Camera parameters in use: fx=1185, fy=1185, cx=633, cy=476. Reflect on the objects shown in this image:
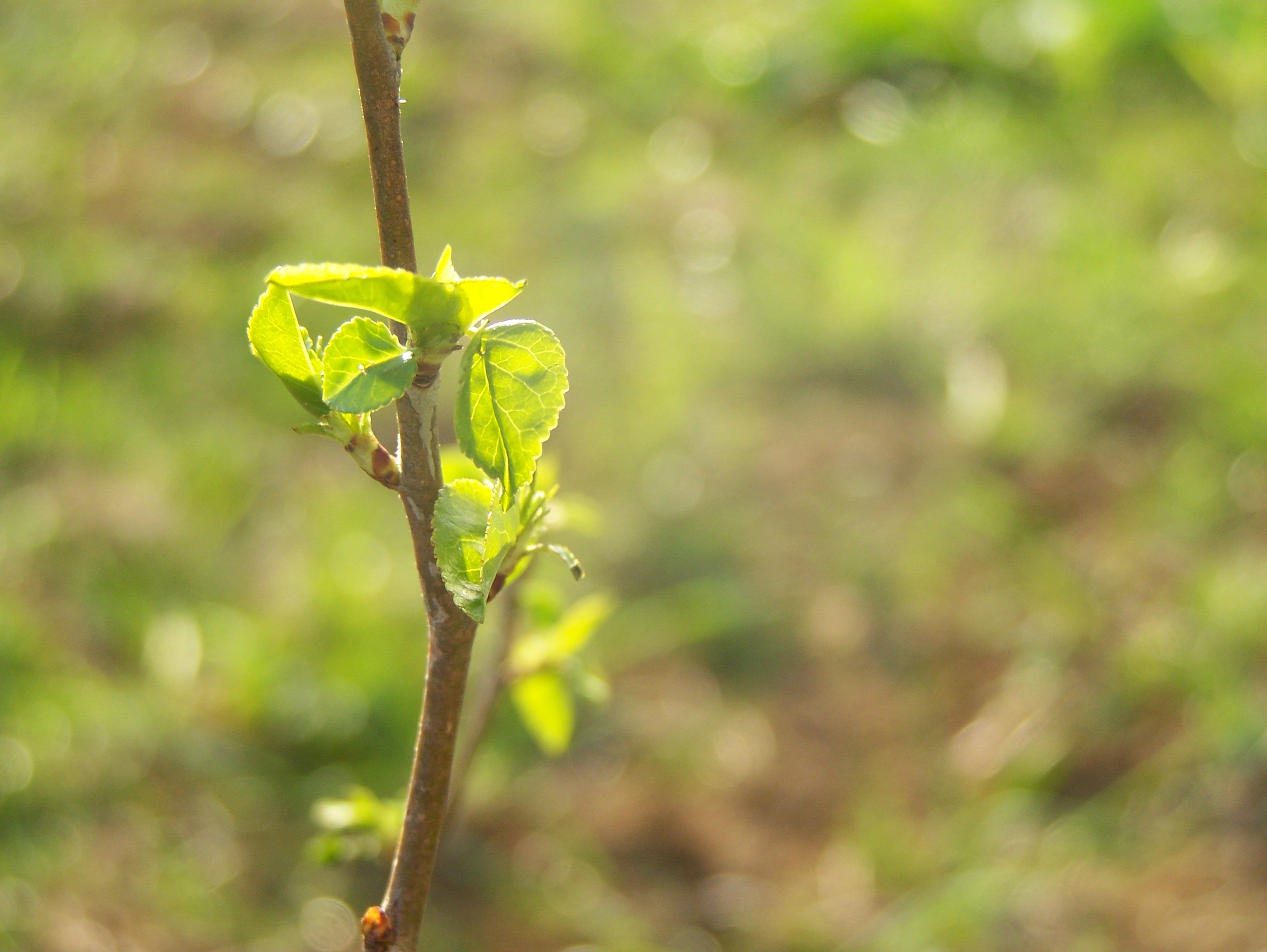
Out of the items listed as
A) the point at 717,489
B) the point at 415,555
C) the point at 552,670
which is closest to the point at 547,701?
the point at 552,670

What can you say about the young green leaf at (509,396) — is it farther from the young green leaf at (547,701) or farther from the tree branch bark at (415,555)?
the young green leaf at (547,701)

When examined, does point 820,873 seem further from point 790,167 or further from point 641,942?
point 790,167

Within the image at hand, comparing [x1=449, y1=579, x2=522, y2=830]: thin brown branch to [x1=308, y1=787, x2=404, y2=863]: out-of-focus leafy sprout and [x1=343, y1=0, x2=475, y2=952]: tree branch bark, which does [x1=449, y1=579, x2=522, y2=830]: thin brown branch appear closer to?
[x1=308, y1=787, x2=404, y2=863]: out-of-focus leafy sprout

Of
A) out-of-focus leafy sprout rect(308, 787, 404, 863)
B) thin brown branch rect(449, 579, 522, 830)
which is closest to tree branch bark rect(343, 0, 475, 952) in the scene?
out-of-focus leafy sprout rect(308, 787, 404, 863)

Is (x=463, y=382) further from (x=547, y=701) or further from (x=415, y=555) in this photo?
(x=547, y=701)

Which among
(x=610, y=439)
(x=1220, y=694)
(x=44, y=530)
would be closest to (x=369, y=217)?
(x=610, y=439)

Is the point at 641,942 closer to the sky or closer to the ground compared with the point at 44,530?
closer to the ground
